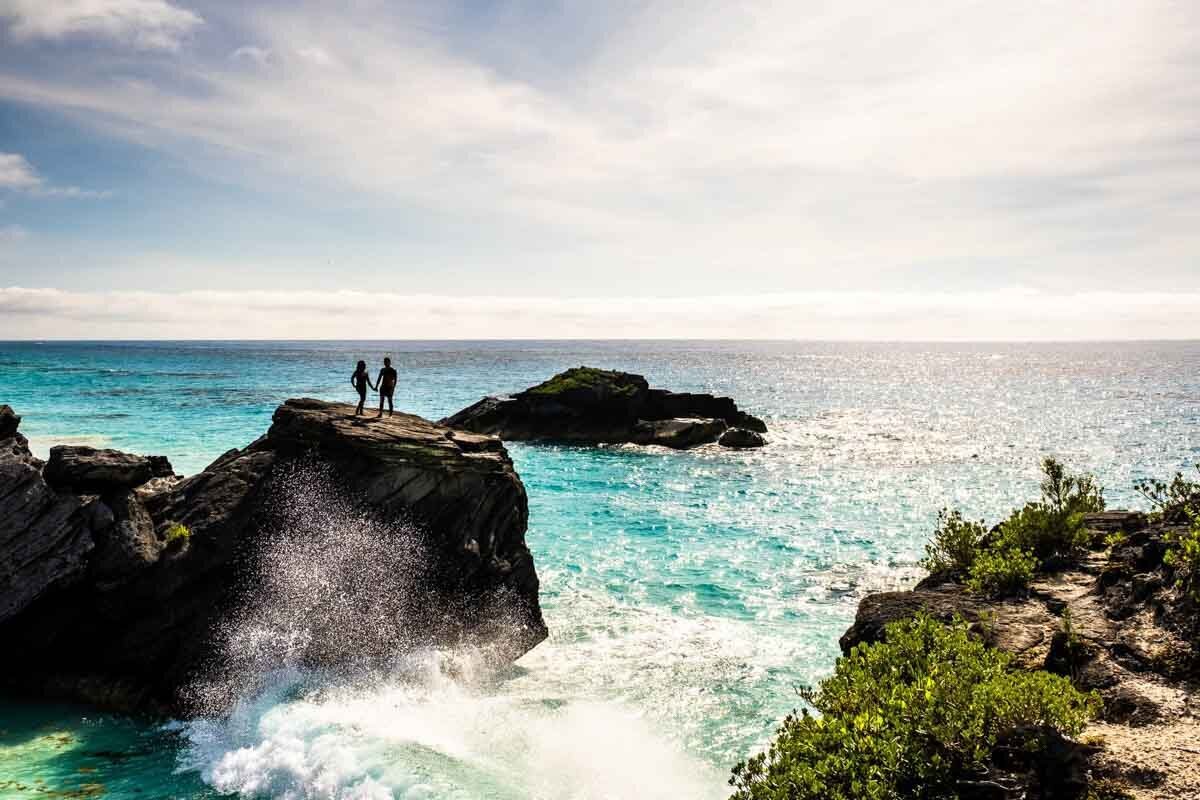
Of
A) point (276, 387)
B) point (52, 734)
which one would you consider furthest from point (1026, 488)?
point (276, 387)

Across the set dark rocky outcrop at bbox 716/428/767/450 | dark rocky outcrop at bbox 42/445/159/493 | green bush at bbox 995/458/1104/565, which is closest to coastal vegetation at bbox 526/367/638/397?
dark rocky outcrop at bbox 716/428/767/450

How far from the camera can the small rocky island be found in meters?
61.6

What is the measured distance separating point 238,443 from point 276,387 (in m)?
66.7

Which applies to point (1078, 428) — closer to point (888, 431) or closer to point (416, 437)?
point (888, 431)

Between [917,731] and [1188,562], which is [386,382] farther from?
[1188,562]

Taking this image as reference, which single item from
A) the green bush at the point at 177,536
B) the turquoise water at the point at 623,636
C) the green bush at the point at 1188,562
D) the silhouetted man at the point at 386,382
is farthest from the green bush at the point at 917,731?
the silhouetted man at the point at 386,382

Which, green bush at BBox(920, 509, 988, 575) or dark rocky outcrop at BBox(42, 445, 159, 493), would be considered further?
dark rocky outcrop at BBox(42, 445, 159, 493)

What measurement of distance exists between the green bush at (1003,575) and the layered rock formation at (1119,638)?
22 cm

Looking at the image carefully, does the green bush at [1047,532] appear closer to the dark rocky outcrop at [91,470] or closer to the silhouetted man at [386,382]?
the silhouetted man at [386,382]

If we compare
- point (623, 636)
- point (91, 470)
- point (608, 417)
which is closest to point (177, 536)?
point (91, 470)

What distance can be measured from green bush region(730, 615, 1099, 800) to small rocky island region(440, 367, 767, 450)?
5166cm

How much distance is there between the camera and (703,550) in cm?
3125

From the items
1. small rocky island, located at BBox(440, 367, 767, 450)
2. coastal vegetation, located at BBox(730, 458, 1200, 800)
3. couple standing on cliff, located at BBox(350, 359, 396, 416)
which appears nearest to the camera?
coastal vegetation, located at BBox(730, 458, 1200, 800)

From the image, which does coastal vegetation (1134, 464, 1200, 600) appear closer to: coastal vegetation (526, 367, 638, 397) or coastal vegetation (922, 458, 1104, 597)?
coastal vegetation (922, 458, 1104, 597)
